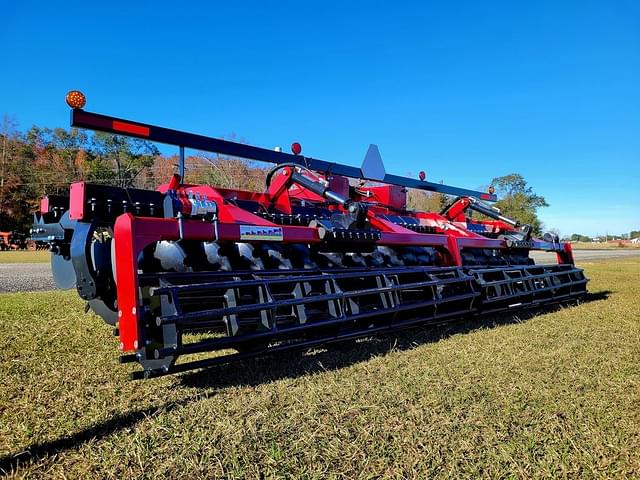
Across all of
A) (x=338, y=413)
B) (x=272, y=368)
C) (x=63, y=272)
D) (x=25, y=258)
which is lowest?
(x=338, y=413)

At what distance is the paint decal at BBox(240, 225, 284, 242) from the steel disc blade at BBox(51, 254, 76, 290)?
6.41ft

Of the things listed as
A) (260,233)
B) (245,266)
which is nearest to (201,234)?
(260,233)

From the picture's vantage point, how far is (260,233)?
3.95 metres

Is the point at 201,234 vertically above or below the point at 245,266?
above

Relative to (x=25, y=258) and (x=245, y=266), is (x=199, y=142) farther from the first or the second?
(x=25, y=258)

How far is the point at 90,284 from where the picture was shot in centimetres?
378

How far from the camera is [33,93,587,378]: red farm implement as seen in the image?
318cm

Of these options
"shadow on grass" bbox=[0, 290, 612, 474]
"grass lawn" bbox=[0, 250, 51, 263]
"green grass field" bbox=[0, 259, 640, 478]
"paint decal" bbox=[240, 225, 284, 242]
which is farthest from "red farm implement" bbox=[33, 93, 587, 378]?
"grass lawn" bbox=[0, 250, 51, 263]

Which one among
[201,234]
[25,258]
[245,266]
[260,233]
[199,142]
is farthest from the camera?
[25,258]

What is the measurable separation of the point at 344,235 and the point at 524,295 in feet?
11.0

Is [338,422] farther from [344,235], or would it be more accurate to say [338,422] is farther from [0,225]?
[0,225]

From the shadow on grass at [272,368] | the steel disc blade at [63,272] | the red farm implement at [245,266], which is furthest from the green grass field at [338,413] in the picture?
the steel disc blade at [63,272]

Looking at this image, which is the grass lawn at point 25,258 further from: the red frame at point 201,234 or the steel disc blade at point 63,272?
the red frame at point 201,234

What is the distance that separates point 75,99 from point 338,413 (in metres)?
3.23
